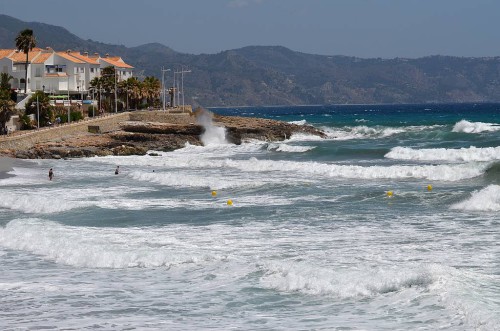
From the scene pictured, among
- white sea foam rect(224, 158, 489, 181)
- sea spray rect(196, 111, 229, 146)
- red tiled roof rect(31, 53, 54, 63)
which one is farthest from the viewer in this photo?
red tiled roof rect(31, 53, 54, 63)

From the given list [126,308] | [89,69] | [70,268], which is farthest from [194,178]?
[89,69]

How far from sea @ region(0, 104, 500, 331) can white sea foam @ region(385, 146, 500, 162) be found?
44.7ft

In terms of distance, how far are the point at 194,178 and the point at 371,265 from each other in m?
23.1

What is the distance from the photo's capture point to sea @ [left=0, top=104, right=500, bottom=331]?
54.0 feet

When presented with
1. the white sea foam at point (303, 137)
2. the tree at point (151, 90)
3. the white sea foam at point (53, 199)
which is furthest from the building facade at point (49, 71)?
the white sea foam at point (53, 199)

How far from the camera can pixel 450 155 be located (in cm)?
5803

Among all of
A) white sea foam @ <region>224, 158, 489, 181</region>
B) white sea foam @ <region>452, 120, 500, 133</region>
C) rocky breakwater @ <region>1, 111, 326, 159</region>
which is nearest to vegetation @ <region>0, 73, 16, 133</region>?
rocky breakwater @ <region>1, 111, 326, 159</region>

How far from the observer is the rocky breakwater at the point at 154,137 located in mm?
59094

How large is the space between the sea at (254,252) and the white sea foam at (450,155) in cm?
1363

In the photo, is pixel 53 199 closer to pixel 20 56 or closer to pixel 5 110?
pixel 5 110

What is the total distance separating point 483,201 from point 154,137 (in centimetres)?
4471

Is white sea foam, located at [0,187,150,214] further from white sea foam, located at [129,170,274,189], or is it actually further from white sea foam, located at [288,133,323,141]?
white sea foam, located at [288,133,323,141]

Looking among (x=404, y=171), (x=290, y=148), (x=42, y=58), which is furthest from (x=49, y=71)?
(x=404, y=171)

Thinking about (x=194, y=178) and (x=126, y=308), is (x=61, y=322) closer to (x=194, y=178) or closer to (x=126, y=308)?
(x=126, y=308)
